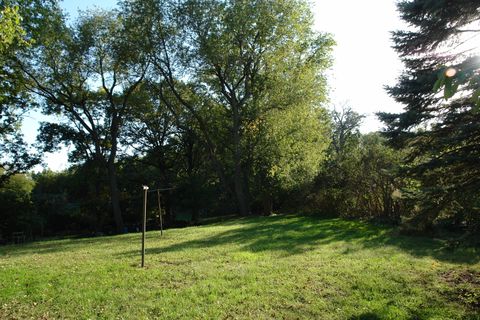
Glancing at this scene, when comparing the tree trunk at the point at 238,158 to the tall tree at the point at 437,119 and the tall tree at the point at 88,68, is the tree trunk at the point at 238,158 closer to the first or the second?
the tall tree at the point at 88,68

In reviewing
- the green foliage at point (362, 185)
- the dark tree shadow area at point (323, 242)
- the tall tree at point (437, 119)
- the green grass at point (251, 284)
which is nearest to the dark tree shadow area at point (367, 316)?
the green grass at point (251, 284)

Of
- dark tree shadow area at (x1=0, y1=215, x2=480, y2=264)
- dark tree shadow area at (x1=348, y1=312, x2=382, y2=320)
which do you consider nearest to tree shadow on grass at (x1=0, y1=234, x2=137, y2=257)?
dark tree shadow area at (x1=0, y1=215, x2=480, y2=264)

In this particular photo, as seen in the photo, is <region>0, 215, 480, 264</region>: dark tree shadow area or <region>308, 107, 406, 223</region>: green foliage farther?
<region>308, 107, 406, 223</region>: green foliage

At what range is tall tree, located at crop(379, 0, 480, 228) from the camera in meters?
7.36

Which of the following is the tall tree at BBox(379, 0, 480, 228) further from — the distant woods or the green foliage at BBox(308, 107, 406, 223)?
the distant woods

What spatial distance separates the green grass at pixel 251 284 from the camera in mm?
5895

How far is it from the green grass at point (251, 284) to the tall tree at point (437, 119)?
140 cm

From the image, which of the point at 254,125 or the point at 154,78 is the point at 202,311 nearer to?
the point at 254,125

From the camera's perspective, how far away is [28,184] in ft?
116

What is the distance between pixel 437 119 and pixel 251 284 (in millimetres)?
7429

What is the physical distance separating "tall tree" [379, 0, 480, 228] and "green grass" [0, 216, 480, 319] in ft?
4.61

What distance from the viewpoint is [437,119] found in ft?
33.9

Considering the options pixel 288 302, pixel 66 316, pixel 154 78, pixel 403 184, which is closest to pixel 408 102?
pixel 403 184

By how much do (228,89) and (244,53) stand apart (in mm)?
3246
